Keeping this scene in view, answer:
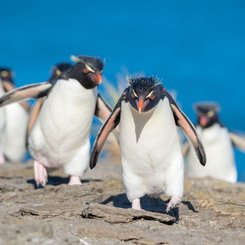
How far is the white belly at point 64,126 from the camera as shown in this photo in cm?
806

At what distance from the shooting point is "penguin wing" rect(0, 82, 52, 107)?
8508mm

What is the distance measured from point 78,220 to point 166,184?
0.92 m

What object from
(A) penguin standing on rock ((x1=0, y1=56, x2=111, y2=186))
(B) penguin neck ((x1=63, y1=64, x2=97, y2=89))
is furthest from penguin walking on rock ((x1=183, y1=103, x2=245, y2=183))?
(B) penguin neck ((x1=63, y1=64, x2=97, y2=89))

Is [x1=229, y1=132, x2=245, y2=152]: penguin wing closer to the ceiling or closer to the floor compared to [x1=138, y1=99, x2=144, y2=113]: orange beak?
closer to the ceiling

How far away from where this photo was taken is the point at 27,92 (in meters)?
8.59

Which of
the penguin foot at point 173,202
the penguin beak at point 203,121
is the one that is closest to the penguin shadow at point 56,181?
the penguin foot at point 173,202

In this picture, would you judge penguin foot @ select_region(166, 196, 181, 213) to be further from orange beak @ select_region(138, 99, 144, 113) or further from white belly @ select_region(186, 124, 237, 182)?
white belly @ select_region(186, 124, 237, 182)

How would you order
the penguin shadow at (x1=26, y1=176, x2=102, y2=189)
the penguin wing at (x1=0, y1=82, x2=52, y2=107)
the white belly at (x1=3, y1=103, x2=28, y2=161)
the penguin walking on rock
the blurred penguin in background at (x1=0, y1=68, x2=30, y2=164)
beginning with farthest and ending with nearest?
the white belly at (x1=3, y1=103, x2=28, y2=161), the blurred penguin in background at (x1=0, y1=68, x2=30, y2=164), the penguin walking on rock, the penguin shadow at (x1=26, y1=176, x2=102, y2=189), the penguin wing at (x1=0, y1=82, x2=52, y2=107)

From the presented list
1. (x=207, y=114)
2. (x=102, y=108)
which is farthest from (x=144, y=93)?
(x=207, y=114)

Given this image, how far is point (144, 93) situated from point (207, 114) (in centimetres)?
648

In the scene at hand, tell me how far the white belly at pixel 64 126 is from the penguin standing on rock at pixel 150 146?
153 centimetres

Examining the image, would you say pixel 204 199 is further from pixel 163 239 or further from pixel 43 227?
pixel 43 227

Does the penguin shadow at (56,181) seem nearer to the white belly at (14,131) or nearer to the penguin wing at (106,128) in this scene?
the penguin wing at (106,128)

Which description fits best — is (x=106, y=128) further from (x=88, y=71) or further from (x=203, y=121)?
(x=203, y=121)
